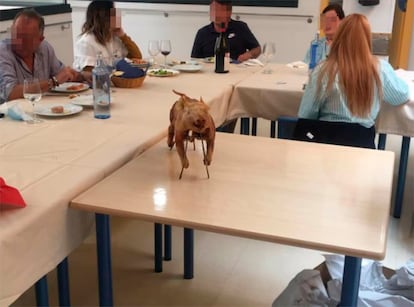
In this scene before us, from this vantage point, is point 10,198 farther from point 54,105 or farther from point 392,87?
point 392,87

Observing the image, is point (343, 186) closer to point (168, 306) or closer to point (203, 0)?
point (168, 306)

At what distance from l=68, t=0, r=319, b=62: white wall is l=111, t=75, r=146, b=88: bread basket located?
2909 millimetres

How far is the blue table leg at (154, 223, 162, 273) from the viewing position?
2.46 m

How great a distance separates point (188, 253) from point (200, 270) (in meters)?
0.15

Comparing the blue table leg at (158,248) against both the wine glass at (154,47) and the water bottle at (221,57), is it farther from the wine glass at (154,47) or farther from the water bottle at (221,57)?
the wine glass at (154,47)

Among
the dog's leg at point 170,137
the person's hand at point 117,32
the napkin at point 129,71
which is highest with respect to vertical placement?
the person's hand at point 117,32

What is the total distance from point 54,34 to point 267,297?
3.49 meters

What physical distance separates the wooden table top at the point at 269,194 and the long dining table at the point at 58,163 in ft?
0.20

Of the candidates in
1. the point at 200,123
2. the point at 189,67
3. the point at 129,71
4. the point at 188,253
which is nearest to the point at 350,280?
the point at 200,123

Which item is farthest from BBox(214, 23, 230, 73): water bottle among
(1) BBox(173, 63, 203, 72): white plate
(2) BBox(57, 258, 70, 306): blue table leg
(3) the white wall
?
(3) the white wall

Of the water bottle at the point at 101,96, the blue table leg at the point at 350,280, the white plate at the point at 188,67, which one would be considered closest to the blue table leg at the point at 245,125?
the white plate at the point at 188,67

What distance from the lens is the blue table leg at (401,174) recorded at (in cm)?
294

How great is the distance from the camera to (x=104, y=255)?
5.40ft

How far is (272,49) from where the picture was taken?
347 centimetres
